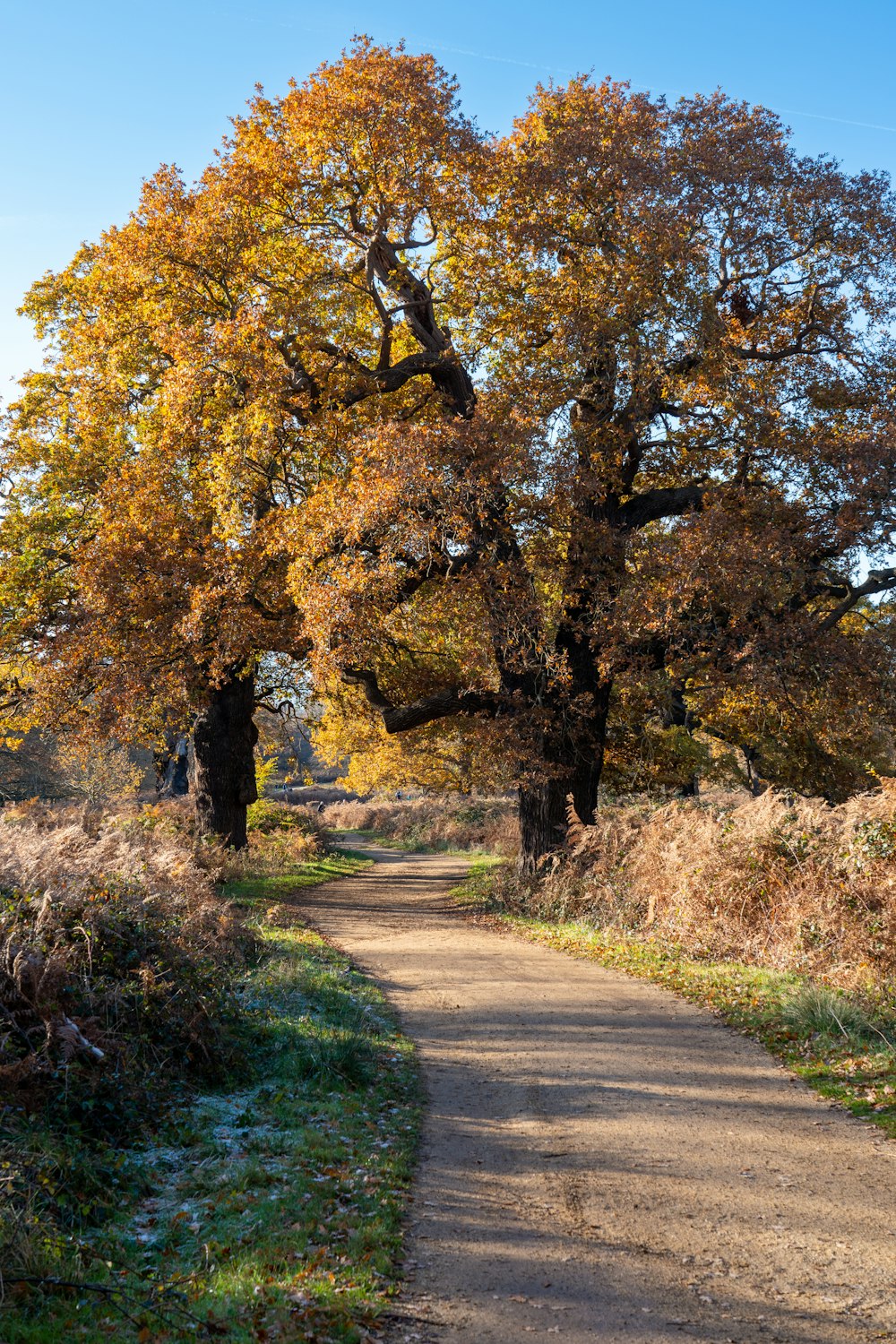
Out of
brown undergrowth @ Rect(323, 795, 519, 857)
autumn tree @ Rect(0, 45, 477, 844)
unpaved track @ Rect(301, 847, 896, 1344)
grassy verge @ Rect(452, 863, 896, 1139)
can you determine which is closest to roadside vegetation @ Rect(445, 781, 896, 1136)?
grassy verge @ Rect(452, 863, 896, 1139)

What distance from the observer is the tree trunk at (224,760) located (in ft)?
74.8

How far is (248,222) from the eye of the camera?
1881 cm

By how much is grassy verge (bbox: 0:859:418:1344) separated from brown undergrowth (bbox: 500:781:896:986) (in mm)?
4474

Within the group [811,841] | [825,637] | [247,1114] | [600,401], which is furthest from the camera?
[600,401]

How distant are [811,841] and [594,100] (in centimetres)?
1608

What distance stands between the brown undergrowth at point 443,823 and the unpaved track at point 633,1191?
1837 centimetres

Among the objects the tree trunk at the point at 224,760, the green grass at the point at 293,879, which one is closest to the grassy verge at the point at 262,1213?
the green grass at the point at 293,879

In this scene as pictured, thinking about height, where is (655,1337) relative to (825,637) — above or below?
below

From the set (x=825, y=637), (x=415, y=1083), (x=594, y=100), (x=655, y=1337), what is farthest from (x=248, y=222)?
(x=655, y=1337)

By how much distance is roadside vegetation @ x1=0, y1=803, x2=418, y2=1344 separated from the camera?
437 cm

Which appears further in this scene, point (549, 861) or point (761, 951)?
point (549, 861)

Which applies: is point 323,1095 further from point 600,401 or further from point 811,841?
point 600,401

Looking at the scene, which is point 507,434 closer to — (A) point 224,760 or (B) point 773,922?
(B) point 773,922

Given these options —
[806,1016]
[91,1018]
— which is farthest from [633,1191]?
[806,1016]
